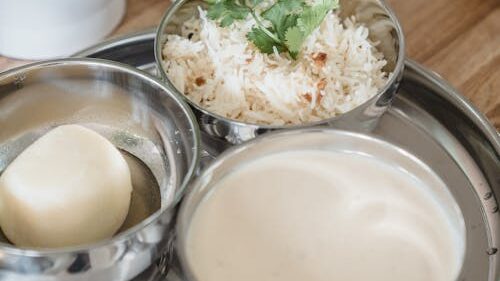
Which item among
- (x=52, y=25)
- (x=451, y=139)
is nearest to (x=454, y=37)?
(x=451, y=139)

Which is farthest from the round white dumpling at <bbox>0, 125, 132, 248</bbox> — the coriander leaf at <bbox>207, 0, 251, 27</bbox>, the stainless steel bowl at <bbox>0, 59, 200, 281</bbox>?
the coriander leaf at <bbox>207, 0, 251, 27</bbox>

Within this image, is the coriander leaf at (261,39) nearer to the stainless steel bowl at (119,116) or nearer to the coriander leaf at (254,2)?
the coriander leaf at (254,2)

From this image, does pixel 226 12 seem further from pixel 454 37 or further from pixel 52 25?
pixel 454 37

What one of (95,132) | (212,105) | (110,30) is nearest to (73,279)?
(95,132)

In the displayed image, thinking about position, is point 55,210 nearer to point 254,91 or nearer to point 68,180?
point 68,180

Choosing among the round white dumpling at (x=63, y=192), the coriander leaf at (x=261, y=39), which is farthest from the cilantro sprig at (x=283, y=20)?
the round white dumpling at (x=63, y=192)

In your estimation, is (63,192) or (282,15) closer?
(63,192)

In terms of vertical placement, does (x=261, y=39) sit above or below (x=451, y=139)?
above
